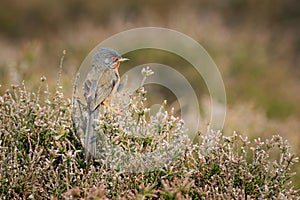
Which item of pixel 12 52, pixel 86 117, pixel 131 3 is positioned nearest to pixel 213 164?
pixel 86 117

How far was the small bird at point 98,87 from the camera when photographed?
9.17 feet

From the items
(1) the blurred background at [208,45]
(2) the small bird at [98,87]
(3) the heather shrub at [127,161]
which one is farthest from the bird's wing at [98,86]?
(1) the blurred background at [208,45]

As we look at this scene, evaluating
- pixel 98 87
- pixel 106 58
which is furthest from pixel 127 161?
pixel 106 58

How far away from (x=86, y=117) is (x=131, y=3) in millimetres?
10880

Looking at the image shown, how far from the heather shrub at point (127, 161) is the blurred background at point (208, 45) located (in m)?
0.41

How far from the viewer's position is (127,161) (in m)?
2.72

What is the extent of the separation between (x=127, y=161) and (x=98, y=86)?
0.45 meters

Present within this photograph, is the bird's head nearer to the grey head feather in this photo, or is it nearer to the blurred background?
the grey head feather

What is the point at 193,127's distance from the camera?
4.07 m

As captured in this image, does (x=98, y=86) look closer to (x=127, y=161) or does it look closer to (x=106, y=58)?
(x=106, y=58)

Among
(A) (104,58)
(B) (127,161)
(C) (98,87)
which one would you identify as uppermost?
(A) (104,58)

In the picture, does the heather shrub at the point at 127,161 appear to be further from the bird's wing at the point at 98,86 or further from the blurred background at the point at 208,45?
the blurred background at the point at 208,45

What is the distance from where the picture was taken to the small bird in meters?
2.79

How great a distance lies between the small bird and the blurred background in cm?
27
